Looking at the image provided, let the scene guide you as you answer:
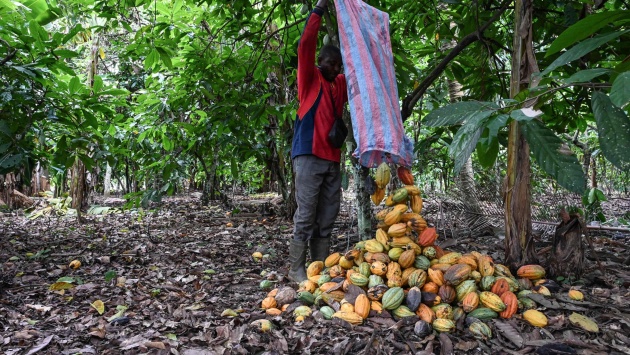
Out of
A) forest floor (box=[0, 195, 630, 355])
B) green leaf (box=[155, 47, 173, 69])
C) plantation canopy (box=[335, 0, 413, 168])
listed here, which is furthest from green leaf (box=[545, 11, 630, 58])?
green leaf (box=[155, 47, 173, 69])

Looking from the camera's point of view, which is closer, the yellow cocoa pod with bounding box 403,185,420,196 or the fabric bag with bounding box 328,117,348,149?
the yellow cocoa pod with bounding box 403,185,420,196

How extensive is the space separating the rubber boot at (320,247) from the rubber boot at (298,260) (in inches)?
4.8

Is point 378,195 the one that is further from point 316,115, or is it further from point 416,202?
Answer: point 316,115

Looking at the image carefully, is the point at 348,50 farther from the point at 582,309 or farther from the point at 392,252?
the point at 582,309

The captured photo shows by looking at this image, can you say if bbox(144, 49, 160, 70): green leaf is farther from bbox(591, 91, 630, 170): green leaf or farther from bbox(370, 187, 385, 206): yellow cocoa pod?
bbox(591, 91, 630, 170): green leaf

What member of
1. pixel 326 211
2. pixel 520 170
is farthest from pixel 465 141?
pixel 326 211

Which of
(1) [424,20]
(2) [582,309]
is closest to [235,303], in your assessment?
(2) [582,309]

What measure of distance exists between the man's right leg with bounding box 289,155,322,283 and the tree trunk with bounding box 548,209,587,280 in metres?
1.35

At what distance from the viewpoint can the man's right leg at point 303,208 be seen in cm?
252

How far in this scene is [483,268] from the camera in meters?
2.03

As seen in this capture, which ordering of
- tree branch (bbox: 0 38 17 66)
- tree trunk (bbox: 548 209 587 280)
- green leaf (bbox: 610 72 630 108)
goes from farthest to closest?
tree branch (bbox: 0 38 17 66) → tree trunk (bbox: 548 209 587 280) → green leaf (bbox: 610 72 630 108)

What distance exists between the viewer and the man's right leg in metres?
2.52

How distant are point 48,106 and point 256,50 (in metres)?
1.58

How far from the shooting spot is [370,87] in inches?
77.4
